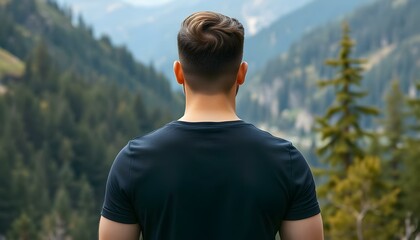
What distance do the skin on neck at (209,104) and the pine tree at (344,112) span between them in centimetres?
2976

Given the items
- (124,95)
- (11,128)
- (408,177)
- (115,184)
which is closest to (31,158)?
(11,128)

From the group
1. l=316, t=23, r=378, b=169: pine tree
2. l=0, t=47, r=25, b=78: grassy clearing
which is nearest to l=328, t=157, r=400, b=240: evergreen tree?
l=316, t=23, r=378, b=169: pine tree

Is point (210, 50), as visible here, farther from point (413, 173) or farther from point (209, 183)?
point (413, 173)

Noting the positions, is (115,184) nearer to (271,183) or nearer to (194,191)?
(194,191)

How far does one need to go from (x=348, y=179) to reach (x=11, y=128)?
112425mm

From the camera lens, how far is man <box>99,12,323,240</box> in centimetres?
395

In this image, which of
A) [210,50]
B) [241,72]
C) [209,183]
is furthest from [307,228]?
[210,50]

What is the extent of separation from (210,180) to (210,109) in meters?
0.43

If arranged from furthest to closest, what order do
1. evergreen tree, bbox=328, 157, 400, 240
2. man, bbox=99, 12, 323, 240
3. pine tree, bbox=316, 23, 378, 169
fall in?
pine tree, bbox=316, 23, 378, 169 < evergreen tree, bbox=328, 157, 400, 240 < man, bbox=99, 12, 323, 240

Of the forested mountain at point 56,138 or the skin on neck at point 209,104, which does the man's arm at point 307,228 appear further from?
the forested mountain at point 56,138

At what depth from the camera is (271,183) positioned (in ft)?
13.0

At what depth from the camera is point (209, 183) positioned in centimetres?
395

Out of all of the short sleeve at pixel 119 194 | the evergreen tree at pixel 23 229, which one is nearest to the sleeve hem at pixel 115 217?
the short sleeve at pixel 119 194

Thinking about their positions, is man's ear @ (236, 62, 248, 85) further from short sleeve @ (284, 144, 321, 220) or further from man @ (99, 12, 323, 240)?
short sleeve @ (284, 144, 321, 220)
